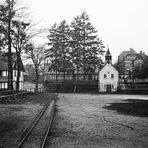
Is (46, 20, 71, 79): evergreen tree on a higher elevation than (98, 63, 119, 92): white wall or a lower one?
higher

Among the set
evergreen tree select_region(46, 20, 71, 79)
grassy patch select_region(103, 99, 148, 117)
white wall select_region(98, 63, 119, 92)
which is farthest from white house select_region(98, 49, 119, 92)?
grassy patch select_region(103, 99, 148, 117)

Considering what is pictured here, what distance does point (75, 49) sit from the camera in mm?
56875

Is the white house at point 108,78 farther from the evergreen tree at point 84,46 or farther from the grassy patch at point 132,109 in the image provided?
the grassy patch at point 132,109

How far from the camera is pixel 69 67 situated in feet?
186

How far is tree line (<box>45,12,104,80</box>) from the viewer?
56.6 meters

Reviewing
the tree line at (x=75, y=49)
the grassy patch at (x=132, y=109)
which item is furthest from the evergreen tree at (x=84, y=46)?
the grassy patch at (x=132, y=109)

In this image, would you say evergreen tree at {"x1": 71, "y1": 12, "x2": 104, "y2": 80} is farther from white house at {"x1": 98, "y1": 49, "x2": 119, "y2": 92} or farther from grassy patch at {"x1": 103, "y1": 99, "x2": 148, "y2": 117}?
grassy patch at {"x1": 103, "y1": 99, "x2": 148, "y2": 117}

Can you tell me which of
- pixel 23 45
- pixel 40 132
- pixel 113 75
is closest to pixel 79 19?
pixel 113 75

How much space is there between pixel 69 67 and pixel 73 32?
29.6ft

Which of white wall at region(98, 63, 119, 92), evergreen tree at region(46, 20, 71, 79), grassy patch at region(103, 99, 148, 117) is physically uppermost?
evergreen tree at region(46, 20, 71, 79)

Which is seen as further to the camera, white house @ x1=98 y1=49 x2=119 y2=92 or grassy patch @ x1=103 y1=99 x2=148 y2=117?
white house @ x1=98 y1=49 x2=119 y2=92

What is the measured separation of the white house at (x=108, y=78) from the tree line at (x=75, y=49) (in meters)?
2.58

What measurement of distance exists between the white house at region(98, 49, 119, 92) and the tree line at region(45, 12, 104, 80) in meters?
2.58

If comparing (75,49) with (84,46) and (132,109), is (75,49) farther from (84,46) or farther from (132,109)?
(132,109)
